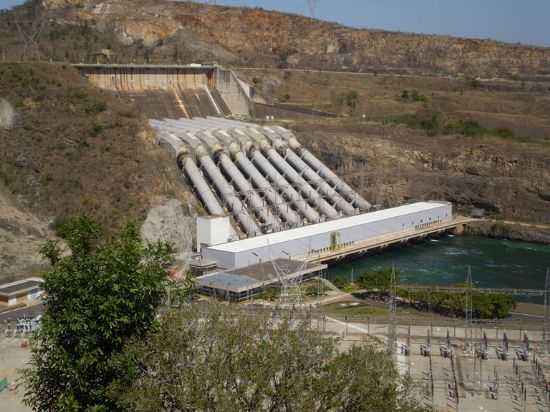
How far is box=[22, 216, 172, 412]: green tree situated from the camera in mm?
16984

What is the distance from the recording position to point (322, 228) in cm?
4697

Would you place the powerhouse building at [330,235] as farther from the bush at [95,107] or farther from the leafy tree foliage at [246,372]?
the leafy tree foliage at [246,372]

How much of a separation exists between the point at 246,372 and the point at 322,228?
32.0 metres

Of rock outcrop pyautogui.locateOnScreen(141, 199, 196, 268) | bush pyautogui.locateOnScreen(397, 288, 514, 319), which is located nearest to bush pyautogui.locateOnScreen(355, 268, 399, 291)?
bush pyautogui.locateOnScreen(397, 288, 514, 319)

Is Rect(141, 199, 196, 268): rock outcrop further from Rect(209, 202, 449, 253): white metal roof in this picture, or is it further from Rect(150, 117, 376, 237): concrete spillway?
Rect(150, 117, 376, 237): concrete spillway

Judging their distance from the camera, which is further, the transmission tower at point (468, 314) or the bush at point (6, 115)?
the bush at point (6, 115)

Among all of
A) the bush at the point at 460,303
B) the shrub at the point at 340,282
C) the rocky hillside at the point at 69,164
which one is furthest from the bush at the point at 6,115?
the bush at the point at 460,303

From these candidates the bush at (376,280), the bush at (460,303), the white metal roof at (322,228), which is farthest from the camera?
the white metal roof at (322,228)

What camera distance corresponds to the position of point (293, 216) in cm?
4950

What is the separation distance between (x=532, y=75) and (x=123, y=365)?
278 feet

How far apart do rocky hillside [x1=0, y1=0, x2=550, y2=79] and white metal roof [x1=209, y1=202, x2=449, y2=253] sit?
32.1 meters

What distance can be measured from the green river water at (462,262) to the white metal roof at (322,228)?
6.94ft

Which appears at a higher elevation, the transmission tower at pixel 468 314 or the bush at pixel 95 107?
the bush at pixel 95 107

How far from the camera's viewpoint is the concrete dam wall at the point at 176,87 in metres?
58.0
